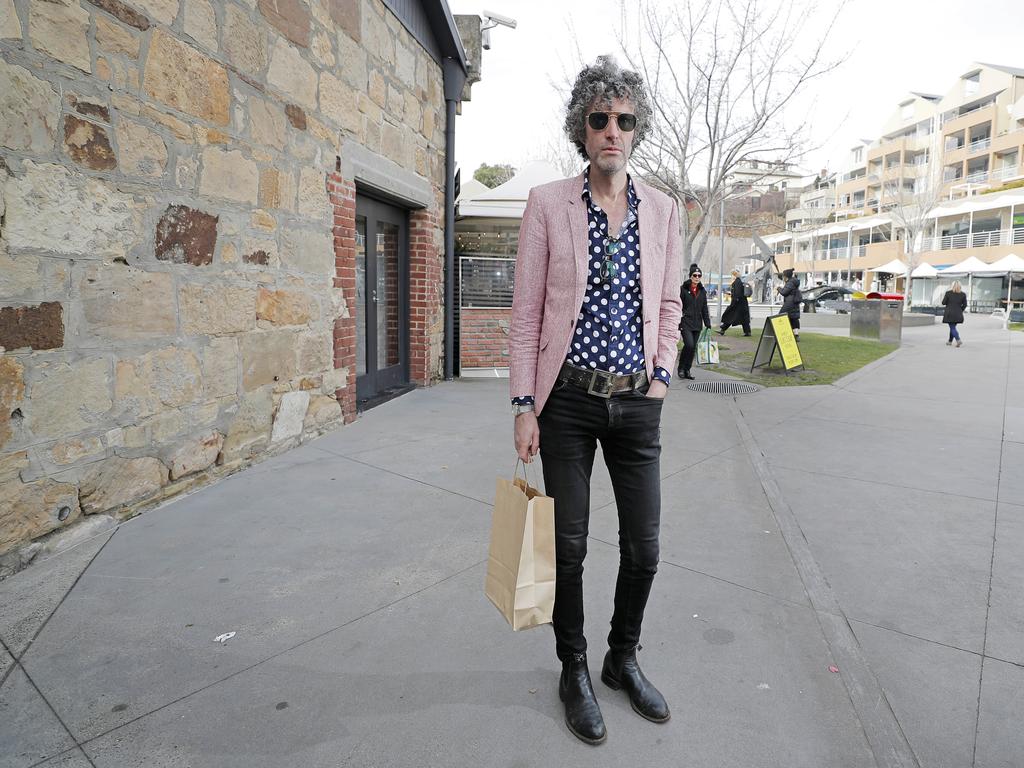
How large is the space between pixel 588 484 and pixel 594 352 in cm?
44

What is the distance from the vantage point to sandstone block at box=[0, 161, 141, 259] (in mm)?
3006

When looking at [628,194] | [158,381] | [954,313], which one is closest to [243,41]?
[158,381]

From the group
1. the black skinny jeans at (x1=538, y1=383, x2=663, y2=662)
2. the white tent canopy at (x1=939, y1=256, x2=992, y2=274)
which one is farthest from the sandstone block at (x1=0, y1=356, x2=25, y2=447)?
the white tent canopy at (x1=939, y1=256, x2=992, y2=274)

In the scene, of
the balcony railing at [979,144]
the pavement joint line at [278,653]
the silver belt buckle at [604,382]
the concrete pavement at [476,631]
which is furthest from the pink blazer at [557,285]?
the balcony railing at [979,144]

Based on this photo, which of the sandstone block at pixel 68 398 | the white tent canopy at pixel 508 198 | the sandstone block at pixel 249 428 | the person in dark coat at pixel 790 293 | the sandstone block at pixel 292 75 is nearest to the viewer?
the sandstone block at pixel 68 398

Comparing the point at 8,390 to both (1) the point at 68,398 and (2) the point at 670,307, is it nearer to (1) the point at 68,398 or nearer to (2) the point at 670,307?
(1) the point at 68,398

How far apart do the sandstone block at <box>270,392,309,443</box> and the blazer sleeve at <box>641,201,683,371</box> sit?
3831 mm

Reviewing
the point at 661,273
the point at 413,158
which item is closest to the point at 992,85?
the point at 413,158

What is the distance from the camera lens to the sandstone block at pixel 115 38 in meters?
3.39

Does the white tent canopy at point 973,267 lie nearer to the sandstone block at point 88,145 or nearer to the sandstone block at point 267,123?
the sandstone block at point 267,123

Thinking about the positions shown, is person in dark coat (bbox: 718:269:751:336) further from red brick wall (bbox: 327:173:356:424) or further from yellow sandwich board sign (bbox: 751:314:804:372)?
red brick wall (bbox: 327:173:356:424)

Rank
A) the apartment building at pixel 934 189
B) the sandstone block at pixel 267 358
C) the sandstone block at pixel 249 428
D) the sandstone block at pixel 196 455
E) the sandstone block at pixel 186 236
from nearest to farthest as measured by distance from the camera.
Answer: the sandstone block at pixel 186 236, the sandstone block at pixel 196 455, the sandstone block at pixel 249 428, the sandstone block at pixel 267 358, the apartment building at pixel 934 189

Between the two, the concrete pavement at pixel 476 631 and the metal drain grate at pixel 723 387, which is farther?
the metal drain grate at pixel 723 387

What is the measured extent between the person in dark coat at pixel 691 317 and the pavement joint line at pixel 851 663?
6.35 meters
